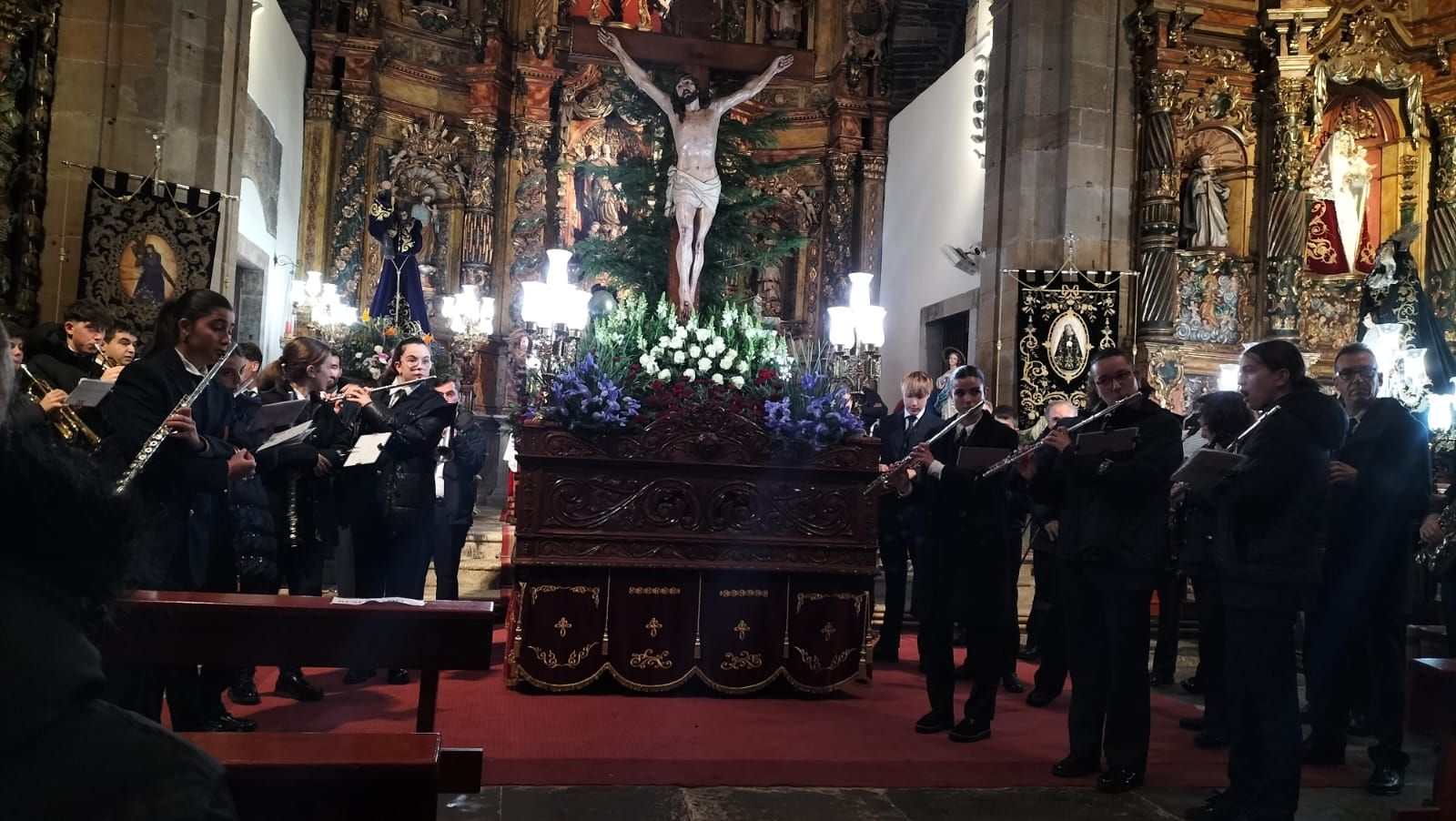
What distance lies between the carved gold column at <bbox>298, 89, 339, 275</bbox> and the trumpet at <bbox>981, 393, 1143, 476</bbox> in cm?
1183

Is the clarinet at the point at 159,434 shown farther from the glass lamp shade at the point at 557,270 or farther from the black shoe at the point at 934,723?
the glass lamp shade at the point at 557,270

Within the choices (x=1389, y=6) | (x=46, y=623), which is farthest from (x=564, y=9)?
(x=46, y=623)

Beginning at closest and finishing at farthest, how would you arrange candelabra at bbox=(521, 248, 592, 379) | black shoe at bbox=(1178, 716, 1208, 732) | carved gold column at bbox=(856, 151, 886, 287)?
1. black shoe at bbox=(1178, 716, 1208, 732)
2. candelabra at bbox=(521, 248, 592, 379)
3. carved gold column at bbox=(856, 151, 886, 287)

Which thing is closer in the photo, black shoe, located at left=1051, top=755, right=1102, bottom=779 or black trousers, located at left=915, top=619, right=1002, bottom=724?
black shoe, located at left=1051, top=755, right=1102, bottom=779

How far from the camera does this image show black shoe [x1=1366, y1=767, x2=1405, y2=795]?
4.48 meters

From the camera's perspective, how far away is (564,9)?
1666cm

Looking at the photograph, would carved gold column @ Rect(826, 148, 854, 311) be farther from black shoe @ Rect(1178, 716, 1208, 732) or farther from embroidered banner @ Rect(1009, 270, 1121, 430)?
black shoe @ Rect(1178, 716, 1208, 732)

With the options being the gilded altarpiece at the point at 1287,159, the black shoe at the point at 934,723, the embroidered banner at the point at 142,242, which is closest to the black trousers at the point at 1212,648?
the black shoe at the point at 934,723

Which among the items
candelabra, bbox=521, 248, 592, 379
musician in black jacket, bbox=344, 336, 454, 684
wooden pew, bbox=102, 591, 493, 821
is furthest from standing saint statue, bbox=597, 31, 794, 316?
wooden pew, bbox=102, 591, 493, 821

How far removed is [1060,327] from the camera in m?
10.2

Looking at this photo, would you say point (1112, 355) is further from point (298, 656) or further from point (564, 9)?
point (564, 9)

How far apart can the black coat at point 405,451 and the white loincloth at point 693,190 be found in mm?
7422

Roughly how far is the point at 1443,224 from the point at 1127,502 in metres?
9.31

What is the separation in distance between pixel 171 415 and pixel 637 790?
2101 mm
